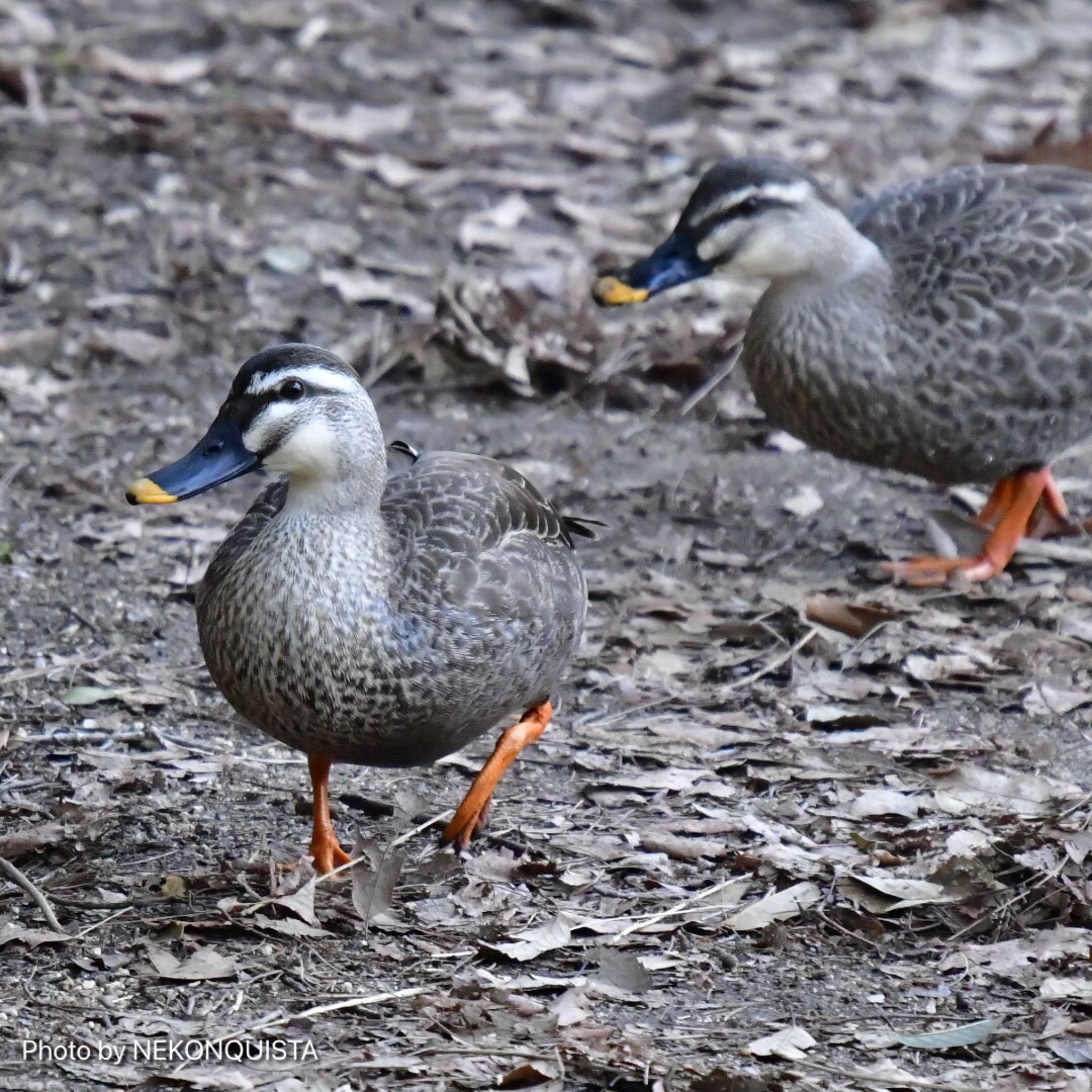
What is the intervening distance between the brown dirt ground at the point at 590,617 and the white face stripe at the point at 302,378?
41.4 inches

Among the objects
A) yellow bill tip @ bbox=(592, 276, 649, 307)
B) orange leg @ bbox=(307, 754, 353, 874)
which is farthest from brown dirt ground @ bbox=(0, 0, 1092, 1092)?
yellow bill tip @ bbox=(592, 276, 649, 307)

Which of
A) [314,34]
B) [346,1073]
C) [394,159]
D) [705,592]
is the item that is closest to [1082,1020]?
[346,1073]

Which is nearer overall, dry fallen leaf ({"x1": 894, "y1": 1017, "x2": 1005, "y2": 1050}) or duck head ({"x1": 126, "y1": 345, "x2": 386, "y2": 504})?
dry fallen leaf ({"x1": 894, "y1": 1017, "x2": 1005, "y2": 1050})

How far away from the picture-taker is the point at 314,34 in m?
10.2

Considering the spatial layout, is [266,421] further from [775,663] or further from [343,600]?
[775,663]

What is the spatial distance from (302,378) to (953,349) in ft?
8.67

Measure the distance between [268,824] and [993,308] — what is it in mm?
2984

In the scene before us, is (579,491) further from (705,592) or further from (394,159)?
(394,159)

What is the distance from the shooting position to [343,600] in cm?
428

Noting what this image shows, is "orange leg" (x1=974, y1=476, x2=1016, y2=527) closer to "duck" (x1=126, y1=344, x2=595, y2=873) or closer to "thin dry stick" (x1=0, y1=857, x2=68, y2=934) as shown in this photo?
"duck" (x1=126, y1=344, x2=595, y2=873)

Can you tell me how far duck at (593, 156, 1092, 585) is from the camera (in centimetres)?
621

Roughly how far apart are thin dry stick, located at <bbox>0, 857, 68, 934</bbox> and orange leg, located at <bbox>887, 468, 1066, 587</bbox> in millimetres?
3194

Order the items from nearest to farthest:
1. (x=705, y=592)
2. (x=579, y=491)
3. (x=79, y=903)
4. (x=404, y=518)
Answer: (x=79, y=903), (x=404, y=518), (x=705, y=592), (x=579, y=491)

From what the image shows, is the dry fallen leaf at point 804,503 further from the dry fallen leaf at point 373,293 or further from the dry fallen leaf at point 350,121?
the dry fallen leaf at point 350,121
